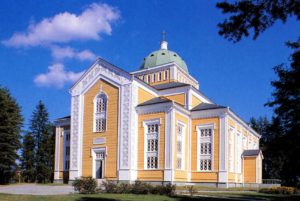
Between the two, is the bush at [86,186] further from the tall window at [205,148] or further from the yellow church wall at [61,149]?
the yellow church wall at [61,149]

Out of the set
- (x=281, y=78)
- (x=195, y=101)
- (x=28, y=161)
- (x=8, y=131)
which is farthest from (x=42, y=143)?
(x=281, y=78)

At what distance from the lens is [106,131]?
128 feet

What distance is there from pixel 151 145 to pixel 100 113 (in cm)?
676

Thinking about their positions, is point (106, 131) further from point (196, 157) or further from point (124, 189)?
point (124, 189)

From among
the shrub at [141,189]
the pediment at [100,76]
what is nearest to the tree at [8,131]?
the pediment at [100,76]

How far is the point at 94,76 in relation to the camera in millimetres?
41500

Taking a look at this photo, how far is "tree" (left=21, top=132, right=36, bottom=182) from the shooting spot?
54812 mm

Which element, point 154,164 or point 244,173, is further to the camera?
point 244,173

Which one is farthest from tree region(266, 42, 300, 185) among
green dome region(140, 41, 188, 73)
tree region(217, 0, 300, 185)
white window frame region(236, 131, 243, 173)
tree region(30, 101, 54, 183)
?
tree region(30, 101, 54, 183)

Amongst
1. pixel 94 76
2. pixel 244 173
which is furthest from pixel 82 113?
pixel 244 173

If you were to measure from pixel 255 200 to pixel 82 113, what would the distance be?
24.1 meters

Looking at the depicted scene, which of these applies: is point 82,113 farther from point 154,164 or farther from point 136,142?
point 154,164

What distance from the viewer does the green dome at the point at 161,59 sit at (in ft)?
165

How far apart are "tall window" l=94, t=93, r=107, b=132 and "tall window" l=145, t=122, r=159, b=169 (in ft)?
16.2
